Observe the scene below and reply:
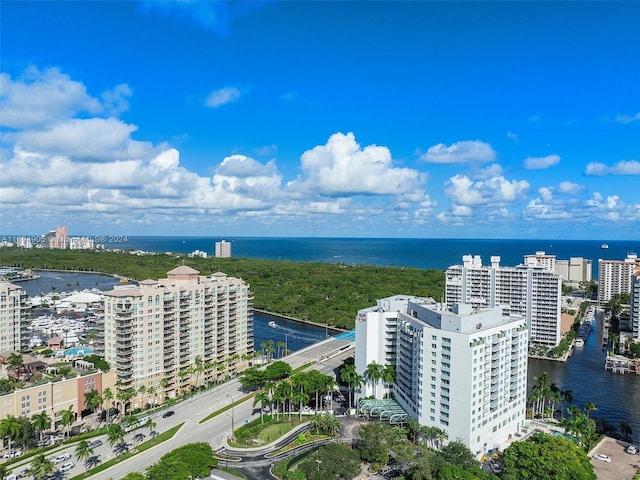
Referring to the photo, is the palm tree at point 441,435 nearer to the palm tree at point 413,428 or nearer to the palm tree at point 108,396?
the palm tree at point 413,428

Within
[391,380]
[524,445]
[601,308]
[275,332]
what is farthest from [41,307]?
[601,308]

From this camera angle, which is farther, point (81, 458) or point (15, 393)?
point (15, 393)

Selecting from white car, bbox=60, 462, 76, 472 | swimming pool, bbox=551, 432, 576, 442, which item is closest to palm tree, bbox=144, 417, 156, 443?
white car, bbox=60, 462, 76, 472

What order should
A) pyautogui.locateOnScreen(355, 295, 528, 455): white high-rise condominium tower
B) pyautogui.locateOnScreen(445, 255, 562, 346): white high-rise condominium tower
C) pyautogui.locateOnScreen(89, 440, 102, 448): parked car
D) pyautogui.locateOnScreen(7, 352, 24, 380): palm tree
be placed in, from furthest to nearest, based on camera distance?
pyautogui.locateOnScreen(445, 255, 562, 346): white high-rise condominium tower → pyautogui.locateOnScreen(7, 352, 24, 380): palm tree → pyautogui.locateOnScreen(89, 440, 102, 448): parked car → pyautogui.locateOnScreen(355, 295, 528, 455): white high-rise condominium tower

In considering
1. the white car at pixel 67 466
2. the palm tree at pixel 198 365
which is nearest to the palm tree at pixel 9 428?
the white car at pixel 67 466

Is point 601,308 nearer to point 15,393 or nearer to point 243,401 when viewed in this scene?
point 243,401

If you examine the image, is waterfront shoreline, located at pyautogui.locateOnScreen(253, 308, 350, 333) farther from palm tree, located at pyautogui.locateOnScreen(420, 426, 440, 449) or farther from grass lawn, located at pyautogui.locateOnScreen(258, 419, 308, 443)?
palm tree, located at pyautogui.locateOnScreen(420, 426, 440, 449)
